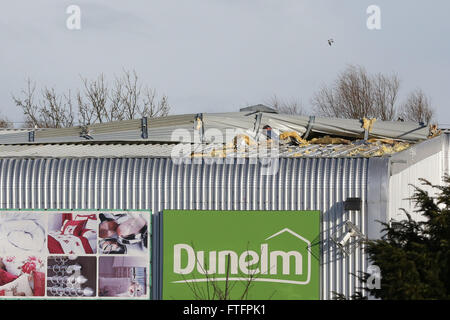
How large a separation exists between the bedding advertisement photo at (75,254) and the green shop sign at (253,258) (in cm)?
101

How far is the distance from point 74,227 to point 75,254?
24.1 inches

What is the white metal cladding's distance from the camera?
66.0ft

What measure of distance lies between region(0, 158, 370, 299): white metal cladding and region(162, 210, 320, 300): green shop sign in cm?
26

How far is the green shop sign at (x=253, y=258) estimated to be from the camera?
20141mm

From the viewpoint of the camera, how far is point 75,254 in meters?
20.7

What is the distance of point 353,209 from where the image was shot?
19.7 metres

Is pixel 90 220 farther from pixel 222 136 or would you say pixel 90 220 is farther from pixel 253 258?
pixel 222 136

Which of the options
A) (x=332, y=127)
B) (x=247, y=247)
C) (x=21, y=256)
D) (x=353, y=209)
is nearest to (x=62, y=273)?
(x=21, y=256)

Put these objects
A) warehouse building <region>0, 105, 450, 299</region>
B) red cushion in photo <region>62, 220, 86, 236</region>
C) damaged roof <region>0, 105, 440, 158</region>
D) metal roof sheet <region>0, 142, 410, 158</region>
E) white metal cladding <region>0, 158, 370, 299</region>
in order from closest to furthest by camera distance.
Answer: warehouse building <region>0, 105, 450, 299</region> < white metal cladding <region>0, 158, 370, 299</region> < red cushion in photo <region>62, 220, 86, 236</region> < metal roof sheet <region>0, 142, 410, 158</region> < damaged roof <region>0, 105, 440, 158</region>
